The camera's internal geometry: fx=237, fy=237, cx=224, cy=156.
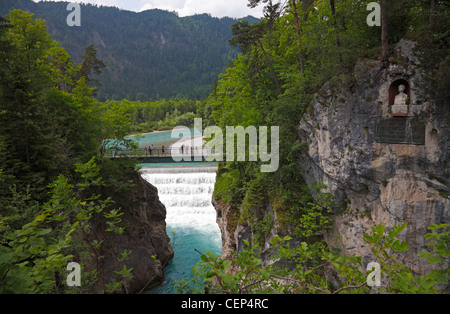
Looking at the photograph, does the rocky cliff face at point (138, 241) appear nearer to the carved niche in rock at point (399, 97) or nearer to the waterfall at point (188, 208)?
the waterfall at point (188, 208)

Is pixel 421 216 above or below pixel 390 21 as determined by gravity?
below

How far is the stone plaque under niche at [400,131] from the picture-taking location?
7.04 metres

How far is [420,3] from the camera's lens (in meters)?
7.97

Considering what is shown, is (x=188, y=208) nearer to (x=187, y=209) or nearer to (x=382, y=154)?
(x=187, y=209)

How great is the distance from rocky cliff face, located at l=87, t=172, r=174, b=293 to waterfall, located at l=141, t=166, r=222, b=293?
1939mm

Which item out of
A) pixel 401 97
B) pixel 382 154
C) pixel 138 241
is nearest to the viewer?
pixel 401 97

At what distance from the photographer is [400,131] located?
7.39 meters

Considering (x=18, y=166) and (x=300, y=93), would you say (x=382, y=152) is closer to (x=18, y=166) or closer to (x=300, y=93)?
(x=300, y=93)

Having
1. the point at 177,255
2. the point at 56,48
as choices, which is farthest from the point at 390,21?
the point at 56,48

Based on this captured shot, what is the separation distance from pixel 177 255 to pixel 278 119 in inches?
512

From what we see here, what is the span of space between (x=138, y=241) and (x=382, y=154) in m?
13.7

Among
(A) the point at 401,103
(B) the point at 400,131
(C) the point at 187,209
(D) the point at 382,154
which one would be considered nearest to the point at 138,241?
(C) the point at 187,209

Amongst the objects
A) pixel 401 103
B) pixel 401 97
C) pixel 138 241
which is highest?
pixel 401 97

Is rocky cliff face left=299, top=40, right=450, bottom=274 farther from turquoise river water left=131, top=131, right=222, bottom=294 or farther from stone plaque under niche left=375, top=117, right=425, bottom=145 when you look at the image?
turquoise river water left=131, top=131, right=222, bottom=294
